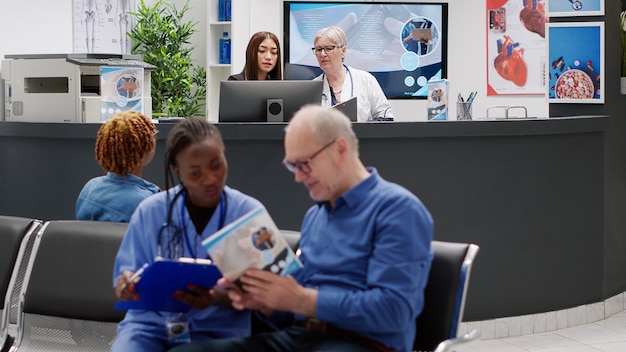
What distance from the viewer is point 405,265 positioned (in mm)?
2287

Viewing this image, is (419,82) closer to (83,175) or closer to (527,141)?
(527,141)

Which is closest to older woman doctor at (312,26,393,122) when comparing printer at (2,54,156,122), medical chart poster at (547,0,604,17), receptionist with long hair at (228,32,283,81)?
receptionist with long hair at (228,32,283,81)

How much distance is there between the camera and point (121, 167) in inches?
125

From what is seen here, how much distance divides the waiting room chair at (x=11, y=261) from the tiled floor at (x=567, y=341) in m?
2.46

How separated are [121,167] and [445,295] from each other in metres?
1.25

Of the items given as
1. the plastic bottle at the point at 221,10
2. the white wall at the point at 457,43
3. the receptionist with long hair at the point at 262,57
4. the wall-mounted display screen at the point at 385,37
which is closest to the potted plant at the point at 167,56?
the plastic bottle at the point at 221,10

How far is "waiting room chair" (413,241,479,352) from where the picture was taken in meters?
2.50

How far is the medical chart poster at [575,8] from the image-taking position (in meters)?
5.41

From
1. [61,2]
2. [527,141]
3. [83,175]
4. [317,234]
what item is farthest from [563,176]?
[61,2]

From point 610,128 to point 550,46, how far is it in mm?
595

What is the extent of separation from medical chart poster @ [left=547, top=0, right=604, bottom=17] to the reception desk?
66 centimetres

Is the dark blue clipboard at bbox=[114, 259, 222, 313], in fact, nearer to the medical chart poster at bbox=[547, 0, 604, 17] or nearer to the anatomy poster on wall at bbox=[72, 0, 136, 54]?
the medical chart poster at bbox=[547, 0, 604, 17]

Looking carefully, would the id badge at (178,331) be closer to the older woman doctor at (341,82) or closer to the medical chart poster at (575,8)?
the older woman doctor at (341,82)

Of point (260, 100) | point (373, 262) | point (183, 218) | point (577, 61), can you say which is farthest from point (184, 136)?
point (577, 61)
